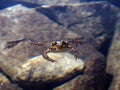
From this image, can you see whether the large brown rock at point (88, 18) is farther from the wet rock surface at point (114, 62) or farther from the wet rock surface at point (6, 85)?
the wet rock surface at point (6, 85)

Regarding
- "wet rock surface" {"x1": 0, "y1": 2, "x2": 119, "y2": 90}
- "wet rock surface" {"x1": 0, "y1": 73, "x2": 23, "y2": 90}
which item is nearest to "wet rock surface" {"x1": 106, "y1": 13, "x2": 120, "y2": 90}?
"wet rock surface" {"x1": 0, "y1": 2, "x2": 119, "y2": 90}

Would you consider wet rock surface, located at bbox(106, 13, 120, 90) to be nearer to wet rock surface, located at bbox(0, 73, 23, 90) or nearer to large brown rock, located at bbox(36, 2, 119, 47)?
large brown rock, located at bbox(36, 2, 119, 47)

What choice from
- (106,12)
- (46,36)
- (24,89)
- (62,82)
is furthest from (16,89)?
(106,12)

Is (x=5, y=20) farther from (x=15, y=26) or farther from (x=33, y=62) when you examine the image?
(x=33, y=62)

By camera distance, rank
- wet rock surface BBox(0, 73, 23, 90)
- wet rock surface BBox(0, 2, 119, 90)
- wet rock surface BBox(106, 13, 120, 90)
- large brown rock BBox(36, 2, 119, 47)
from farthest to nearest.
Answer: large brown rock BBox(36, 2, 119, 47), wet rock surface BBox(106, 13, 120, 90), wet rock surface BBox(0, 73, 23, 90), wet rock surface BBox(0, 2, 119, 90)

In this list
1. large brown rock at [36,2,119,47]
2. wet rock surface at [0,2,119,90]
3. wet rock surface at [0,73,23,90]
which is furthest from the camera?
large brown rock at [36,2,119,47]
